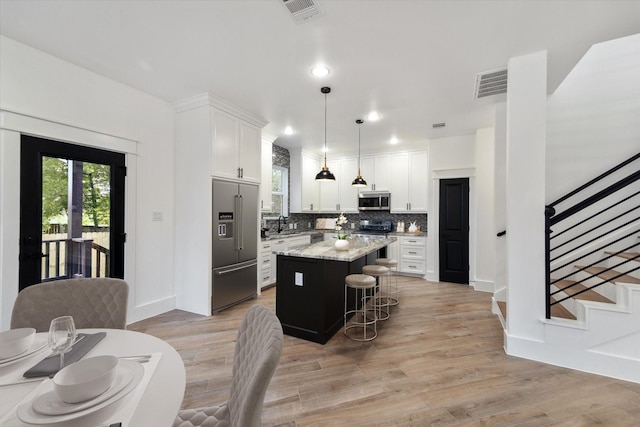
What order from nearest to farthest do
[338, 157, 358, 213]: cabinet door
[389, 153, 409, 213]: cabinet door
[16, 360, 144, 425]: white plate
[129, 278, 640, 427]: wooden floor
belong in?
[16, 360, 144, 425]: white plate → [129, 278, 640, 427]: wooden floor → [389, 153, 409, 213]: cabinet door → [338, 157, 358, 213]: cabinet door

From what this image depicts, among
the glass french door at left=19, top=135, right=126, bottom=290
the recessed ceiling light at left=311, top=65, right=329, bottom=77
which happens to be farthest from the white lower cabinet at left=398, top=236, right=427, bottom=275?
the glass french door at left=19, top=135, right=126, bottom=290

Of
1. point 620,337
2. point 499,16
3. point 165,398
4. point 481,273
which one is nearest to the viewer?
point 165,398

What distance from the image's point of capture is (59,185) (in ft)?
8.89

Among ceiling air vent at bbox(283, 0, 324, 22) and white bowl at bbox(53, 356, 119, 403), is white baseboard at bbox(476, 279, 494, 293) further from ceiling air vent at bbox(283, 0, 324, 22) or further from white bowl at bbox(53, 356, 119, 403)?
white bowl at bbox(53, 356, 119, 403)

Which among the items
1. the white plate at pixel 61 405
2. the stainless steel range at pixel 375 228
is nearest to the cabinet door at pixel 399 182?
the stainless steel range at pixel 375 228

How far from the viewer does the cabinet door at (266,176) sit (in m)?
4.95

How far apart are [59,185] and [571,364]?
5.13 metres

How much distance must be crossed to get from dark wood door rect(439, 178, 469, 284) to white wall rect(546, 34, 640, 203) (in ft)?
5.25

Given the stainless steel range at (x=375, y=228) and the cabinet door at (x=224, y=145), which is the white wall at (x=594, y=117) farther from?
the cabinet door at (x=224, y=145)

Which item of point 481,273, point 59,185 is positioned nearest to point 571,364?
point 481,273

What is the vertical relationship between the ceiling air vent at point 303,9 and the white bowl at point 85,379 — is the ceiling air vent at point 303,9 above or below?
above

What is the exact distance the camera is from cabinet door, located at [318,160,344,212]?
259 inches

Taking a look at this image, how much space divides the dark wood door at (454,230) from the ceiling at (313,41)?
6.34 feet

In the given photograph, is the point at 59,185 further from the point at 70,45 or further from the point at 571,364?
the point at 571,364
